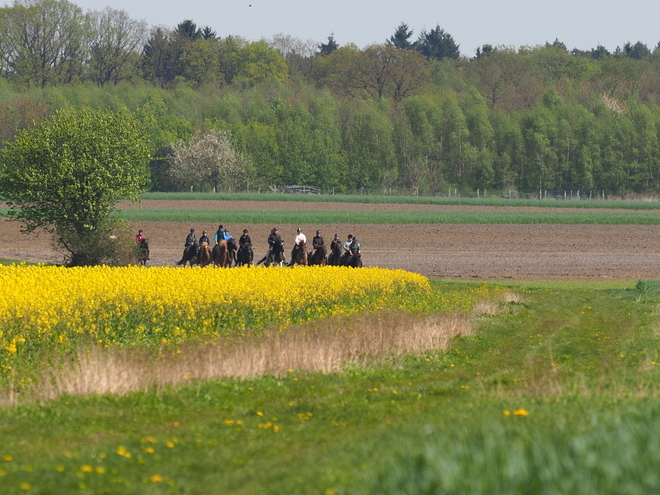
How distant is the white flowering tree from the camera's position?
330 feet

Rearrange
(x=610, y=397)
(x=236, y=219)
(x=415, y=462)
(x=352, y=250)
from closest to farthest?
(x=415, y=462)
(x=610, y=397)
(x=352, y=250)
(x=236, y=219)

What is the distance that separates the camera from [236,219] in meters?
64.6

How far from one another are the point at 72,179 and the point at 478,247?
23.8 meters

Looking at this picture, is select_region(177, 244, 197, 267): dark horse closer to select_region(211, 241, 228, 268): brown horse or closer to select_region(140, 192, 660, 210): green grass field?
select_region(211, 241, 228, 268): brown horse

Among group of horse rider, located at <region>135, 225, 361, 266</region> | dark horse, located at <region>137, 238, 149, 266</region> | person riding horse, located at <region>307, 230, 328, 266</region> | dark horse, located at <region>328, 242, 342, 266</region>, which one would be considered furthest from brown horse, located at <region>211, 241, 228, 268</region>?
dark horse, located at <region>328, 242, 342, 266</region>

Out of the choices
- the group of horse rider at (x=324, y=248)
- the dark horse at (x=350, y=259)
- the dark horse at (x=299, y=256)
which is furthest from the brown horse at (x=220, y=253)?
the dark horse at (x=350, y=259)

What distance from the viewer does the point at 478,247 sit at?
55.1m

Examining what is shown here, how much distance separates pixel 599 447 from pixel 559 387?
15.6ft

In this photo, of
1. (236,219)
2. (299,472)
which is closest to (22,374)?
(299,472)

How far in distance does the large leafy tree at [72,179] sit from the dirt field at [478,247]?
425 centimetres

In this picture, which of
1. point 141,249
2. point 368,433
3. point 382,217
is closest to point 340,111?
point 382,217

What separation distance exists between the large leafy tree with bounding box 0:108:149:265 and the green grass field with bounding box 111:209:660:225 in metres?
21.2

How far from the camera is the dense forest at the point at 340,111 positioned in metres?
108

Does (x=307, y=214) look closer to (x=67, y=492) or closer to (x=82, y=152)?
(x=82, y=152)
